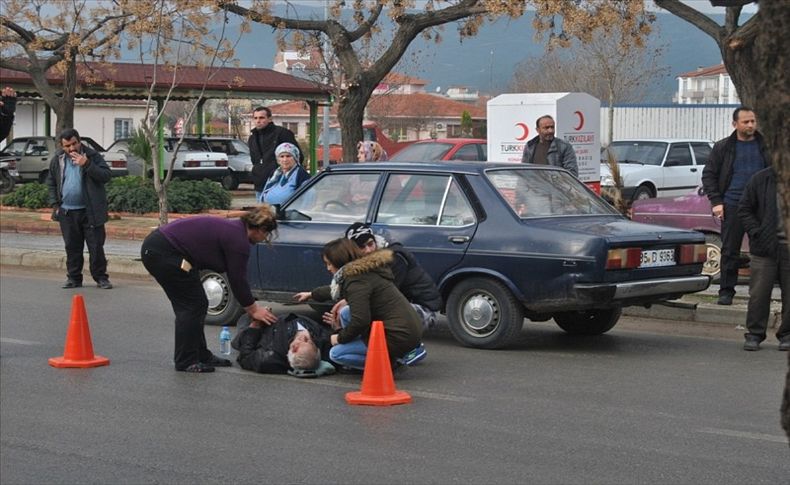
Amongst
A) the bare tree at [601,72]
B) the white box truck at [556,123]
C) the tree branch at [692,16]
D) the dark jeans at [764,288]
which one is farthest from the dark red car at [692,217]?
the bare tree at [601,72]

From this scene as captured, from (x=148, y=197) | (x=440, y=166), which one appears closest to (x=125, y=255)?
(x=148, y=197)

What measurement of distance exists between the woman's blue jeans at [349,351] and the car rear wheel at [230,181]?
27337mm

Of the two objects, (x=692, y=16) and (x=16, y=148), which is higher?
(x=692, y=16)

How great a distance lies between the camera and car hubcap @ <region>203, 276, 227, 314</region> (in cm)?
1125

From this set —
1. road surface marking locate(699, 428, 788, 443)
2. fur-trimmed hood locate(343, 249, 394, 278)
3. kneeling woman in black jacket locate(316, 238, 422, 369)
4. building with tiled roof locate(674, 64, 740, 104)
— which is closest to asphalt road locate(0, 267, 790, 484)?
road surface marking locate(699, 428, 788, 443)

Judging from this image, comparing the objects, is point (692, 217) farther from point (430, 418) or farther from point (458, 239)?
point (430, 418)

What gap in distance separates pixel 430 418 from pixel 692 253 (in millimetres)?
3620

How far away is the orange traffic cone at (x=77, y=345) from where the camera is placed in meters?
9.27

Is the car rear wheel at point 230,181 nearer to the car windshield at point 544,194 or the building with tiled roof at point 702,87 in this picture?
the car windshield at point 544,194

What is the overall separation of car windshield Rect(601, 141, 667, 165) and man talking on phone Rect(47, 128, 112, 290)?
1589cm

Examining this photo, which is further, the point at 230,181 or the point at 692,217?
the point at 230,181

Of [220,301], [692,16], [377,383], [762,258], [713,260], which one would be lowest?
[377,383]

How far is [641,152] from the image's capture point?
92.4 feet

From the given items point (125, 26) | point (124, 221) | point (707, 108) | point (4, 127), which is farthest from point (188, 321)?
point (707, 108)
